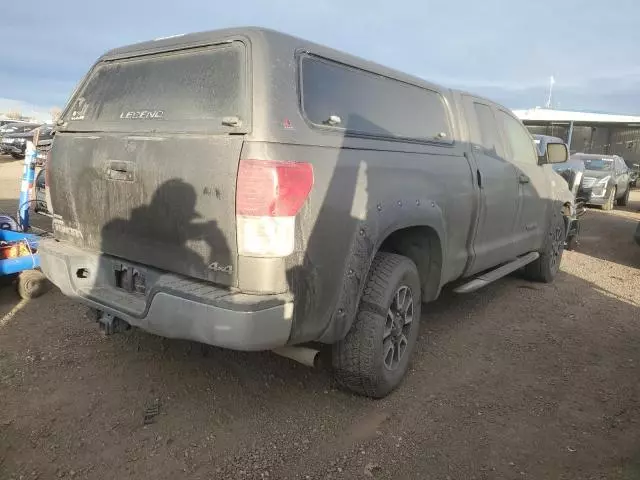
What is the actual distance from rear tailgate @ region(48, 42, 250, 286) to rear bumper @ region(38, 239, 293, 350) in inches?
3.9

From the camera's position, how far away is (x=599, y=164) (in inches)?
578

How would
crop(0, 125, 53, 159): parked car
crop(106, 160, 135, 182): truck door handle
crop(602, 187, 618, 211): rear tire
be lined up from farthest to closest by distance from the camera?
crop(0, 125, 53, 159): parked car
crop(602, 187, 618, 211): rear tire
crop(106, 160, 135, 182): truck door handle

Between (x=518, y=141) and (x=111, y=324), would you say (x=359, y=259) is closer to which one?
(x=111, y=324)

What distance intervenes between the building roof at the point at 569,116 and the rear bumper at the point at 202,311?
27.6 meters

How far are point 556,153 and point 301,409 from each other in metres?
3.96

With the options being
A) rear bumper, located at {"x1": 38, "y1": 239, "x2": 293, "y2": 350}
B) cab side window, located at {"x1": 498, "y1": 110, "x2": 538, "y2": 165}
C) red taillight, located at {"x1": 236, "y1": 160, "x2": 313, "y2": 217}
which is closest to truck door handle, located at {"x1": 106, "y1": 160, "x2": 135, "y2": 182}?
rear bumper, located at {"x1": 38, "y1": 239, "x2": 293, "y2": 350}

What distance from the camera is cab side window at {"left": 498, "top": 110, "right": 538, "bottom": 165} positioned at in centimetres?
499

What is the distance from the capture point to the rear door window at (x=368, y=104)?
2756 mm

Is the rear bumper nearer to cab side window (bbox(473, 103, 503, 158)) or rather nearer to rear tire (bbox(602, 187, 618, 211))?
cab side window (bbox(473, 103, 503, 158))

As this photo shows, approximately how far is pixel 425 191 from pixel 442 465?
1637 mm

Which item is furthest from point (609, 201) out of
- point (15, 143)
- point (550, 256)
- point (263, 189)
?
point (15, 143)

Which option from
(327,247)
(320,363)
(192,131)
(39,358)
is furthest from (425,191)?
(39,358)

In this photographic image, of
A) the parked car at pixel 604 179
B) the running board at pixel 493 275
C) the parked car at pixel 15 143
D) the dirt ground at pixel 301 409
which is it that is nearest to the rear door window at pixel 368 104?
the running board at pixel 493 275

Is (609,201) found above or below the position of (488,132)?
below
